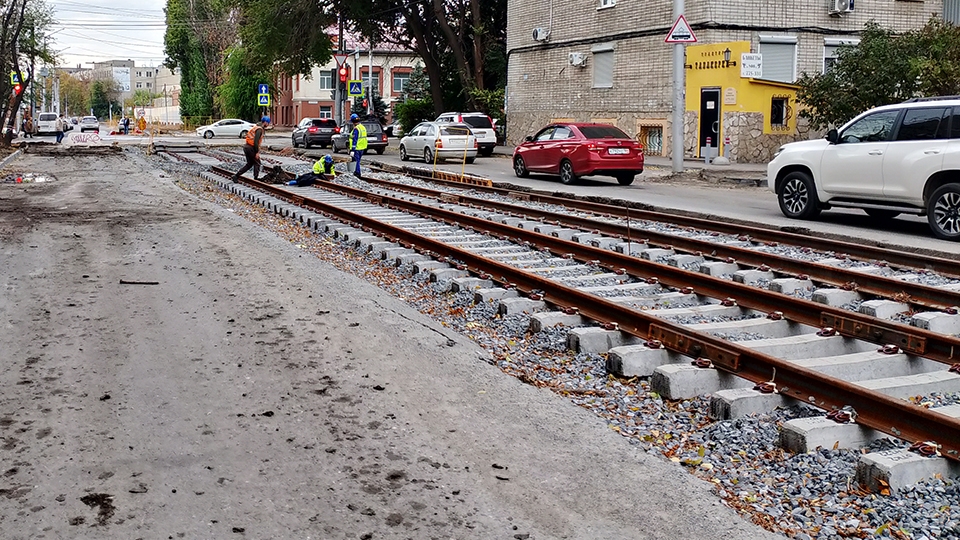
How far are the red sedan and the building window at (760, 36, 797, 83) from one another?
10.4 m

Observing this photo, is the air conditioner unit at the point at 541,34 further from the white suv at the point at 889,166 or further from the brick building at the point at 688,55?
the white suv at the point at 889,166

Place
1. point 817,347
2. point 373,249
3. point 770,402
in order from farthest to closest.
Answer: point 373,249 → point 817,347 → point 770,402

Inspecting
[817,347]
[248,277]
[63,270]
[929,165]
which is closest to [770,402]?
[817,347]

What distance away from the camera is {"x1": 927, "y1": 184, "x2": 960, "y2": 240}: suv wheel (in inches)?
499

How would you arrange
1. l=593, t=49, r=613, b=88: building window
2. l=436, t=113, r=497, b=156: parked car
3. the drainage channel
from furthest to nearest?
l=436, t=113, r=497, b=156: parked car, l=593, t=49, r=613, b=88: building window, the drainage channel

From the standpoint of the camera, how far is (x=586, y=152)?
22.4 metres

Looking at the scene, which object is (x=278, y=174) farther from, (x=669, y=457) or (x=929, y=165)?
(x=669, y=457)

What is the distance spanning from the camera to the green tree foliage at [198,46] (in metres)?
85.0

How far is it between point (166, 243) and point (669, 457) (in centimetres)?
922

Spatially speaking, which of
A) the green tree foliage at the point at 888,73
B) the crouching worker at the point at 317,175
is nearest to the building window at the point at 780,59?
the green tree foliage at the point at 888,73

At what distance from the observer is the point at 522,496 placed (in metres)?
4.44

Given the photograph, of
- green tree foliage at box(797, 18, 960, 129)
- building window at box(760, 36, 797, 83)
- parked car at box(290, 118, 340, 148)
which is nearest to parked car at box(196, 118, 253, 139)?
parked car at box(290, 118, 340, 148)

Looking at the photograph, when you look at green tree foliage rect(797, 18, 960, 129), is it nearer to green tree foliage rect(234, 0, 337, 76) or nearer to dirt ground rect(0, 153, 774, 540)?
dirt ground rect(0, 153, 774, 540)

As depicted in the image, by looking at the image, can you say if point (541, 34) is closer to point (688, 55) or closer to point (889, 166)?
point (688, 55)
